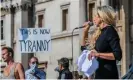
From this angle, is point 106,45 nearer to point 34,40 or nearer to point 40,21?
point 34,40

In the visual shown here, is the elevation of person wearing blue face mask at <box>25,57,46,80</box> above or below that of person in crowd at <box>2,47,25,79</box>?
below

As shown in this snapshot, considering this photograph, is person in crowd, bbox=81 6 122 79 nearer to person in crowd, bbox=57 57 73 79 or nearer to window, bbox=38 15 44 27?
person in crowd, bbox=57 57 73 79

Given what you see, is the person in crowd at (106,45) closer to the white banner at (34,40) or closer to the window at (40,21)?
the white banner at (34,40)

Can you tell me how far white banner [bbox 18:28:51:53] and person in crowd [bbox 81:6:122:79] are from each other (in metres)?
9.68

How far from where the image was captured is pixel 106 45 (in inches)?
220

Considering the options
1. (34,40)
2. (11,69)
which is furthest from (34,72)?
(11,69)

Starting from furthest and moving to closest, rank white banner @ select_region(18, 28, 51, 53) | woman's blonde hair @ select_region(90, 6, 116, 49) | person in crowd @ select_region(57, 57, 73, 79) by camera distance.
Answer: white banner @ select_region(18, 28, 51, 53), person in crowd @ select_region(57, 57, 73, 79), woman's blonde hair @ select_region(90, 6, 116, 49)

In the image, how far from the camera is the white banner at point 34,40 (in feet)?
50.6

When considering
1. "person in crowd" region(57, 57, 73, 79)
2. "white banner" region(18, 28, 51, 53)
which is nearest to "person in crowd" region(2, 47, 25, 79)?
"person in crowd" region(57, 57, 73, 79)

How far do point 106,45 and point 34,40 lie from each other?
1029cm

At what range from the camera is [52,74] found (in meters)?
35.8

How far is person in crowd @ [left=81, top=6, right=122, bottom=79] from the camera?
5.49m

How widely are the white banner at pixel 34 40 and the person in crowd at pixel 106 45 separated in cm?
968

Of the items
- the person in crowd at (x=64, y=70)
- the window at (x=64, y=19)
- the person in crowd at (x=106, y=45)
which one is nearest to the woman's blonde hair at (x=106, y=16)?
the person in crowd at (x=106, y=45)
